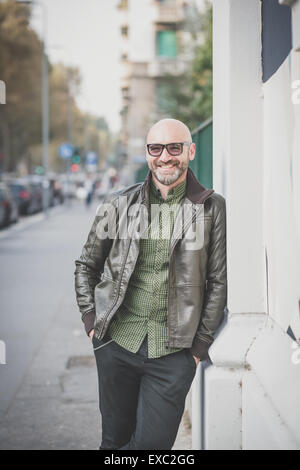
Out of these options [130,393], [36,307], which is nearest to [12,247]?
[36,307]

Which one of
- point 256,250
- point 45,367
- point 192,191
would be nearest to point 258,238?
point 256,250

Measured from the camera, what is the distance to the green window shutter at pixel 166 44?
51.6m

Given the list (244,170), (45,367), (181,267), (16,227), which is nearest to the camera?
(181,267)

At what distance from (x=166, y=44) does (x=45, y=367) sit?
155 ft

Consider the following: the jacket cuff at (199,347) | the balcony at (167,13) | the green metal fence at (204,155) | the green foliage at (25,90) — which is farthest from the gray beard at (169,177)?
the balcony at (167,13)

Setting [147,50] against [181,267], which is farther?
[147,50]

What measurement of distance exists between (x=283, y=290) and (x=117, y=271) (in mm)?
760

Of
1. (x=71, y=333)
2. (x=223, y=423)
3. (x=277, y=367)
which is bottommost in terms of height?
(x=71, y=333)

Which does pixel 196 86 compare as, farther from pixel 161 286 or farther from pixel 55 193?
pixel 55 193

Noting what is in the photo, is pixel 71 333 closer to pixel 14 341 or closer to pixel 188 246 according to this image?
pixel 14 341

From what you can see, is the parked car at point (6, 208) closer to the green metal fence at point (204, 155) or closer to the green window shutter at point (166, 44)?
the green metal fence at point (204, 155)

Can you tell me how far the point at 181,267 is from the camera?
309cm

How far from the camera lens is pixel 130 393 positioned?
3305 mm

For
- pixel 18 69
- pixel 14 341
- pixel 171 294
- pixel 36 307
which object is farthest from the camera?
pixel 18 69
